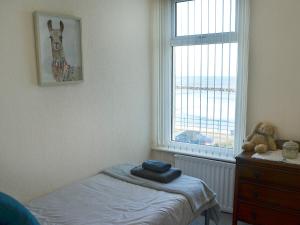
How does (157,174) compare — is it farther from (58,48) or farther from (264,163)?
(58,48)

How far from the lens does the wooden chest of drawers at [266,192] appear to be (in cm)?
235

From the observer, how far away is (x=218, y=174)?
3.08 meters

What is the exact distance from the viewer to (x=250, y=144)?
2.74 meters

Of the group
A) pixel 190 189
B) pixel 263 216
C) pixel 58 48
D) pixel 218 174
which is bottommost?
pixel 263 216

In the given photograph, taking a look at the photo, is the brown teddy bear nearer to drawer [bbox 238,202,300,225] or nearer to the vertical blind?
the vertical blind

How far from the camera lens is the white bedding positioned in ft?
6.34

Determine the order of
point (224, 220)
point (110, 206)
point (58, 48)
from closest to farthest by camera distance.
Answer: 1. point (110, 206)
2. point (58, 48)
3. point (224, 220)

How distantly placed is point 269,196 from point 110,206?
4.40 feet

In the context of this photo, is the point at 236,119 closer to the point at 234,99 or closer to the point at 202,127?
the point at 234,99

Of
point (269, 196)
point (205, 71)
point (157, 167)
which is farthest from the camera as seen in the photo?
point (205, 71)

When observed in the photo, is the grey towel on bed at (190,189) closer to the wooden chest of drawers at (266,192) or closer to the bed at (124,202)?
the bed at (124,202)

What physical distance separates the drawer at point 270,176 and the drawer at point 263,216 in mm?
252

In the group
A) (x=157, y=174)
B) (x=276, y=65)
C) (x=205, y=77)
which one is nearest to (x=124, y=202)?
(x=157, y=174)

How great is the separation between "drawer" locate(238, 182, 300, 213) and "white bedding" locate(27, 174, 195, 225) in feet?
1.95
